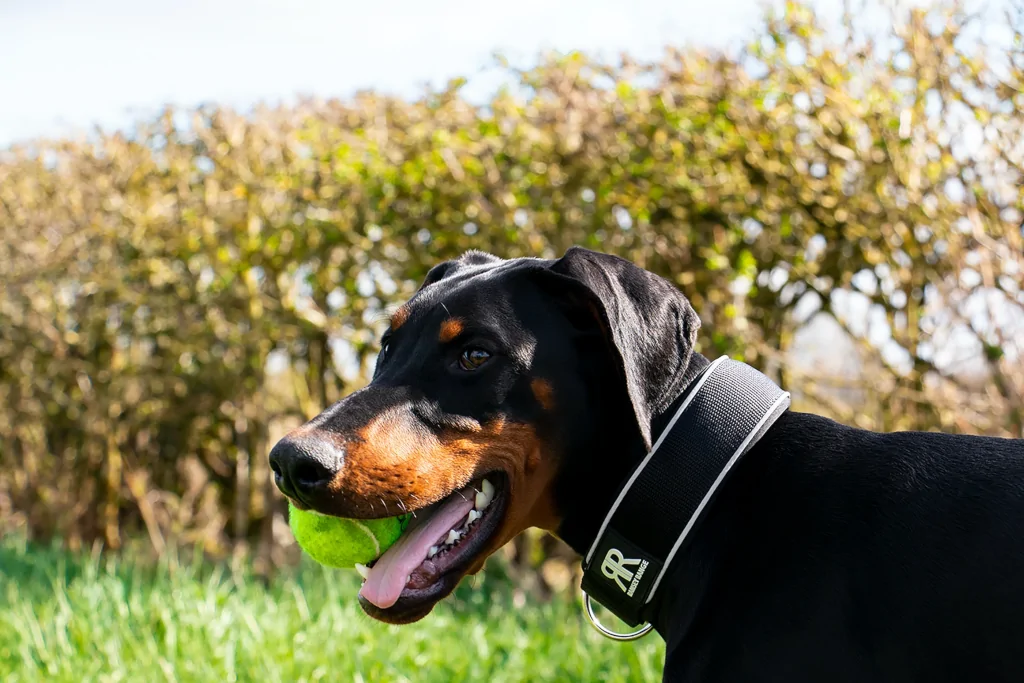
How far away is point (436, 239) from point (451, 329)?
9.48 feet

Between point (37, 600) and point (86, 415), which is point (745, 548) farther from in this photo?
point (86, 415)

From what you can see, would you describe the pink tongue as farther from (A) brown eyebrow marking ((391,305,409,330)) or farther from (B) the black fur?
(A) brown eyebrow marking ((391,305,409,330))

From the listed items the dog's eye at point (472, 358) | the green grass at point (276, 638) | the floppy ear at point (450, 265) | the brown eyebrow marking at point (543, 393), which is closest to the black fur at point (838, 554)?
the brown eyebrow marking at point (543, 393)

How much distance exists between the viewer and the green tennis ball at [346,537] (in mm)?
2564

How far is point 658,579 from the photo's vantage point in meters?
2.23

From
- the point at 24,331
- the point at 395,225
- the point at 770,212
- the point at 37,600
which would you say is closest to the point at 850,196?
the point at 770,212

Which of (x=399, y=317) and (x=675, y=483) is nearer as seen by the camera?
(x=675, y=483)

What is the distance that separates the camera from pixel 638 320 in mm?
2402

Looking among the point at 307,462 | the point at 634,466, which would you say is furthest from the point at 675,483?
the point at 307,462

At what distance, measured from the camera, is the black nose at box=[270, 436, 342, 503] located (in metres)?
2.21

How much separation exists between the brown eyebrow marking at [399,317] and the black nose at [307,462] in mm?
514

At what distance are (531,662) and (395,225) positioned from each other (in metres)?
2.56

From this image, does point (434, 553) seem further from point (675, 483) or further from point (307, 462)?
point (675, 483)

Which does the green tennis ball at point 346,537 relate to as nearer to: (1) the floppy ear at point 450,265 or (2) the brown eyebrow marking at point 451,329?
(2) the brown eyebrow marking at point 451,329
